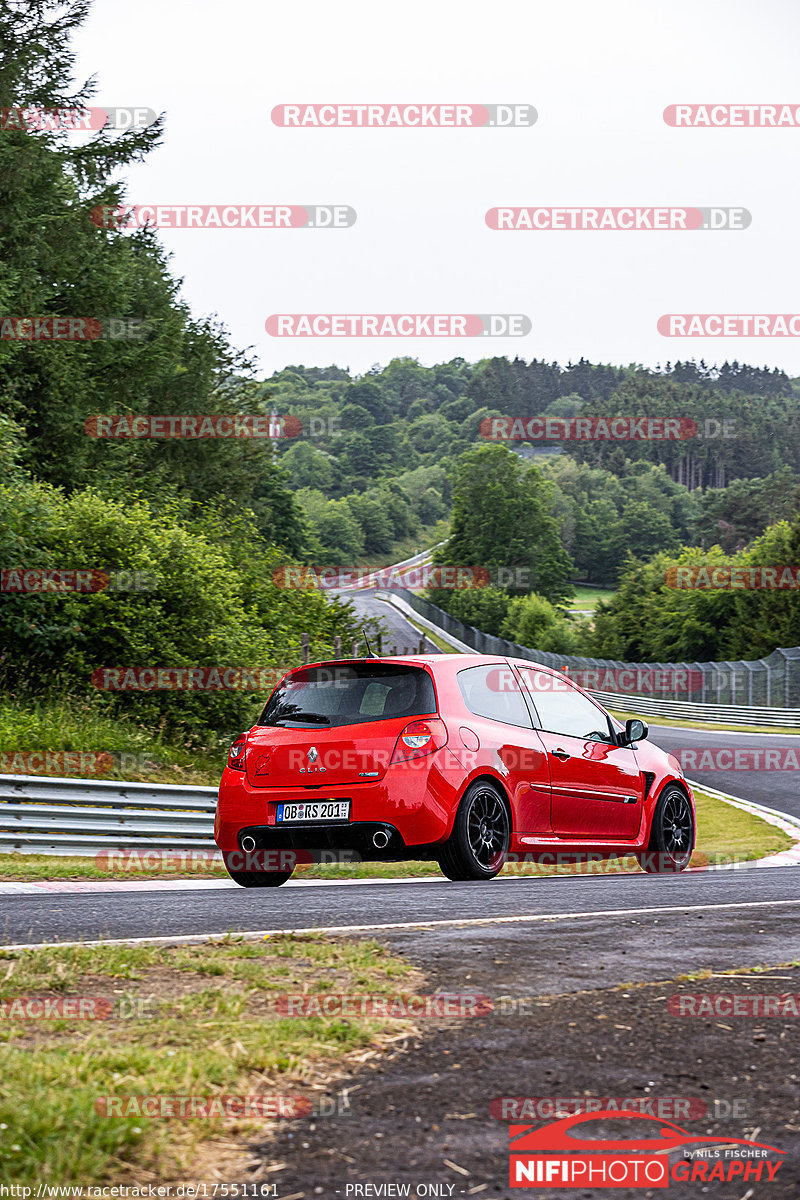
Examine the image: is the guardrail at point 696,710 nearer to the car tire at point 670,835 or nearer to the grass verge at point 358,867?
the grass verge at point 358,867

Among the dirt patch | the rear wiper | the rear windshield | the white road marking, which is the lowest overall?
the white road marking

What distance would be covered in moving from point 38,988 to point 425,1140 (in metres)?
2.02

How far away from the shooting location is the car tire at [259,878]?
9.78 metres

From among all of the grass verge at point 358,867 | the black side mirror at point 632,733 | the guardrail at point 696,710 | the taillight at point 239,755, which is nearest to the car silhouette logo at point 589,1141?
the taillight at point 239,755

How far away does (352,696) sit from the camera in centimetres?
912

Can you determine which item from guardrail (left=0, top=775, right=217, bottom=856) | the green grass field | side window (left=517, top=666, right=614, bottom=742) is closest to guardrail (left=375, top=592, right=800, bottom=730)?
guardrail (left=0, top=775, right=217, bottom=856)

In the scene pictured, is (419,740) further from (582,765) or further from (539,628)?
(539,628)

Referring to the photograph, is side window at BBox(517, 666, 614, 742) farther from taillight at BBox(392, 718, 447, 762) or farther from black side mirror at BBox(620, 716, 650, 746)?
taillight at BBox(392, 718, 447, 762)

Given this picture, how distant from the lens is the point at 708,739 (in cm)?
3616

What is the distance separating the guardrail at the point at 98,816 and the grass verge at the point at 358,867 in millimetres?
201

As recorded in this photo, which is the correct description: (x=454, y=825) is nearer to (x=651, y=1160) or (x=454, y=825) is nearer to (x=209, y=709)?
(x=651, y=1160)

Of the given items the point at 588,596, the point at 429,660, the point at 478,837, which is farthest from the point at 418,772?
the point at 588,596

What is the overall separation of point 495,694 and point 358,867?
391 cm

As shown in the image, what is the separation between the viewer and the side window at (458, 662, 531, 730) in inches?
365
